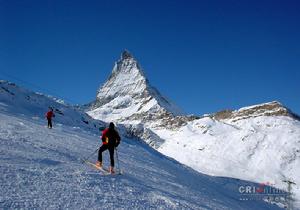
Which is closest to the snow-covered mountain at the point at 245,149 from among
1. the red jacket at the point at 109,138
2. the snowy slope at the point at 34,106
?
the snowy slope at the point at 34,106

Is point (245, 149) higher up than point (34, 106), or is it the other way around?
point (245, 149)

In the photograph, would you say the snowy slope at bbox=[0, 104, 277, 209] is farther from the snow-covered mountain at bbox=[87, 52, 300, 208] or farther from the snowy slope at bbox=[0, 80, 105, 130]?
the snow-covered mountain at bbox=[87, 52, 300, 208]

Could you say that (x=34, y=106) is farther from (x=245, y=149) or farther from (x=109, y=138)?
(x=245, y=149)

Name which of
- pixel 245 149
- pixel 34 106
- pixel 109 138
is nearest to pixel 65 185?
pixel 109 138

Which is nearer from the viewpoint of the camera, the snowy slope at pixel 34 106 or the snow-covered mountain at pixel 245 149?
the snowy slope at pixel 34 106

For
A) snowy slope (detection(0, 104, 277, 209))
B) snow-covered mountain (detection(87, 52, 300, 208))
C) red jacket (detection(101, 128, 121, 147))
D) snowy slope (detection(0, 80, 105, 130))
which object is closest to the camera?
snowy slope (detection(0, 104, 277, 209))

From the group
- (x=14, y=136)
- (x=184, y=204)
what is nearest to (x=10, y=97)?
(x=14, y=136)

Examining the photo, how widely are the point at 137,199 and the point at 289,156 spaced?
9293 centimetres

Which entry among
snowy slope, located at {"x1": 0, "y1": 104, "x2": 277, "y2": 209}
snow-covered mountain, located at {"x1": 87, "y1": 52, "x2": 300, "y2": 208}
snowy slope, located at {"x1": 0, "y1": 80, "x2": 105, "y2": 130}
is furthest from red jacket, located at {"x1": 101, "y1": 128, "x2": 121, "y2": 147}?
snow-covered mountain, located at {"x1": 87, "y1": 52, "x2": 300, "y2": 208}

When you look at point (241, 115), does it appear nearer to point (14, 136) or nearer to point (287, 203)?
point (287, 203)

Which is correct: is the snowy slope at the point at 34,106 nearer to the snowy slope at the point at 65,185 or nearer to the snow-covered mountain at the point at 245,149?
the snow-covered mountain at the point at 245,149

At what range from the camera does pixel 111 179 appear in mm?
16047

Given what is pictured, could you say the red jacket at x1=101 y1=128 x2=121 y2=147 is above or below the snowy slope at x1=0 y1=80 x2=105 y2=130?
below

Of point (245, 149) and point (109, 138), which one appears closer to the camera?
point (109, 138)
